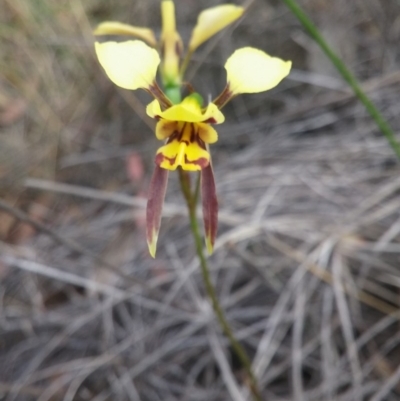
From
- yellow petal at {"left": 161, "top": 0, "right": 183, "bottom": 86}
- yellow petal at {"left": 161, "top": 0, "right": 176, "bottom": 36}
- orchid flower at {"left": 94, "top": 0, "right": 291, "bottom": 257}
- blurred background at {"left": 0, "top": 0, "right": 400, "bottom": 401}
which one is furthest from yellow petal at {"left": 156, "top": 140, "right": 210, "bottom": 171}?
blurred background at {"left": 0, "top": 0, "right": 400, "bottom": 401}

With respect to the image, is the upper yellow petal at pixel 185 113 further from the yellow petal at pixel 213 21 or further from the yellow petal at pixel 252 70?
the yellow petal at pixel 213 21

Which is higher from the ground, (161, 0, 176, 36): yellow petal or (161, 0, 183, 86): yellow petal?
(161, 0, 176, 36): yellow petal

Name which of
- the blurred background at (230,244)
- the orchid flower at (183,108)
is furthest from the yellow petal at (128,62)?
the blurred background at (230,244)

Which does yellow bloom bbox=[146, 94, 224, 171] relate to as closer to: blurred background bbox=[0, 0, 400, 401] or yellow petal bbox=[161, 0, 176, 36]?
yellow petal bbox=[161, 0, 176, 36]

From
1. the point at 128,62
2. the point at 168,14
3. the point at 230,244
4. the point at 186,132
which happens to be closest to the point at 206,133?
the point at 186,132

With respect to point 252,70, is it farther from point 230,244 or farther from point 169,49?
point 230,244
